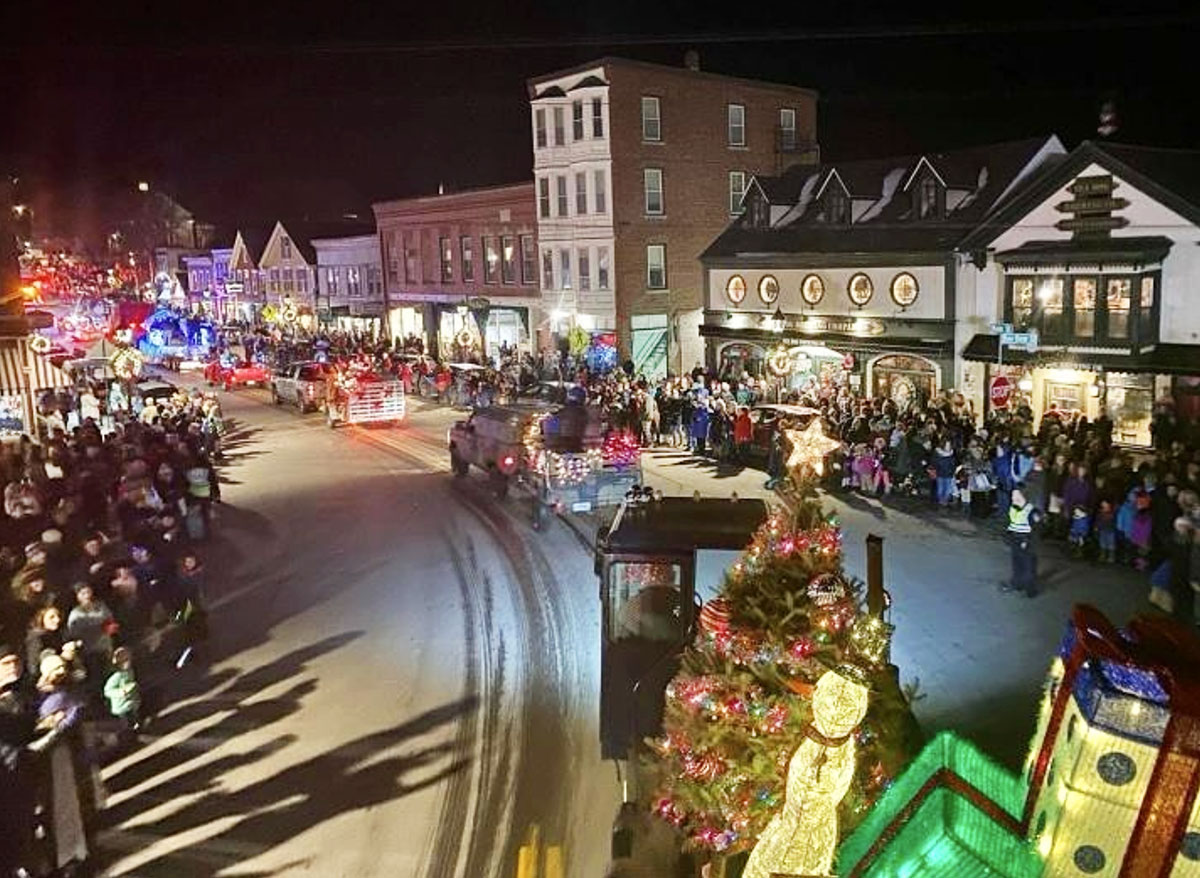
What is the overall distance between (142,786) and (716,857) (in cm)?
584

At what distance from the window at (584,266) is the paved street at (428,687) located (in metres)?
22.2

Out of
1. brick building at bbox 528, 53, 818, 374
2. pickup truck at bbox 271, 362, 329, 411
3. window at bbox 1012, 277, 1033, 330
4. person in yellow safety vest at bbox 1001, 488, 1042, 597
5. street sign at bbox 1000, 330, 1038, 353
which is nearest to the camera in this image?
person in yellow safety vest at bbox 1001, 488, 1042, 597

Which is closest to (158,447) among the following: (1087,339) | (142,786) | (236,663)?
(236,663)

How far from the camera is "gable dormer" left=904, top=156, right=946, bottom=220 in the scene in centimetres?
2912

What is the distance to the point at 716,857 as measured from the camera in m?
6.77

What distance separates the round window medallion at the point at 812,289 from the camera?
31984 mm

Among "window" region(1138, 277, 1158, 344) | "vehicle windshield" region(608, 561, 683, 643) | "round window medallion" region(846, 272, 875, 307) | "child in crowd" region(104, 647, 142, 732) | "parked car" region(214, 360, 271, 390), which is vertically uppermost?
"round window medallion" region(846, 272, 875, 307)

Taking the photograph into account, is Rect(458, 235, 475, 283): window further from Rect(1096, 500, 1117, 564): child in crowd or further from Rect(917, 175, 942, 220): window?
Rect(1096, 500, 1117, 564): child in crowd

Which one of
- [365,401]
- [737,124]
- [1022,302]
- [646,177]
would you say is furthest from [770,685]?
[737,124]

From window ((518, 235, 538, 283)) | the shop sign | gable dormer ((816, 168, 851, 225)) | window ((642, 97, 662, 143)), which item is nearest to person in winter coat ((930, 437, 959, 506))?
the shop sign

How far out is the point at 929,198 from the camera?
2948 centimetres

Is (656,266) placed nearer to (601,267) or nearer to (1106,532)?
(601,267)

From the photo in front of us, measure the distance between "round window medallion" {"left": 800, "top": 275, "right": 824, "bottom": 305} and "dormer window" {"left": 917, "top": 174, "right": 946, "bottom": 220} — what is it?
3.63 metres

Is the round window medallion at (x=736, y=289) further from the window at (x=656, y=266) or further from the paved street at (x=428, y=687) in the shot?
the paved street at (x=428, y=687)
